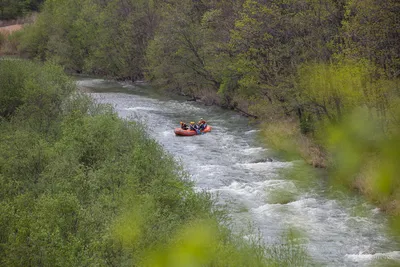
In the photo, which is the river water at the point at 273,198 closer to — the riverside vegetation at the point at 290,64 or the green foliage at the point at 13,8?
the riverside vegetation at the point at 290,64

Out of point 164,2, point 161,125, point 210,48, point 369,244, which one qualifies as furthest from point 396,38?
point 164,2

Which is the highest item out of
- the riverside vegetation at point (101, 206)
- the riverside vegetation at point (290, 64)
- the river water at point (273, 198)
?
the riverside vegetation at point (290, 64)

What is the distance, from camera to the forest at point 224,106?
987 cm

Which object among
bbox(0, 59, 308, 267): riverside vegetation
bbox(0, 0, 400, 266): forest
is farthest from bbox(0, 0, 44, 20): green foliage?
bbox(0, 59, 308, 267): riverside vegetation

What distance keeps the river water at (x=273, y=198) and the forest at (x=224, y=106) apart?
0.97 meters

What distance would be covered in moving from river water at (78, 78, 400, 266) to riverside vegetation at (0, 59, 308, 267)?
5.22 feet

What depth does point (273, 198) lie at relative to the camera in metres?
18.1

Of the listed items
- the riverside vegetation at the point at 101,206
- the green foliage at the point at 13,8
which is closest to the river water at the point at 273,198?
the riverside vegetation at the point at 101,206

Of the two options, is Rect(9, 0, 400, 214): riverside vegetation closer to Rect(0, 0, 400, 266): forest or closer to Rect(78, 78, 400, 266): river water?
Rect(0, 0, 400, 266): forest

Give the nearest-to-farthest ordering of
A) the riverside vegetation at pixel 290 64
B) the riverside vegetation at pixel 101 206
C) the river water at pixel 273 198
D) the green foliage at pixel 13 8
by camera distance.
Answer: the riverside vegetation at pixel 290 64, the riverside vegetation at pixel 101 206, the river water at pixel 273 198, the green foliage at pixel 13 8

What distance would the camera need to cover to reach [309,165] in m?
20.8

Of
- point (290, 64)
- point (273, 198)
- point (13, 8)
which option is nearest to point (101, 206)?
point (273, 198)

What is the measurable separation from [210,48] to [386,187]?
30168 mm

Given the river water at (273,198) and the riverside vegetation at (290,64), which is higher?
the riverside vegetation at (290,64)
